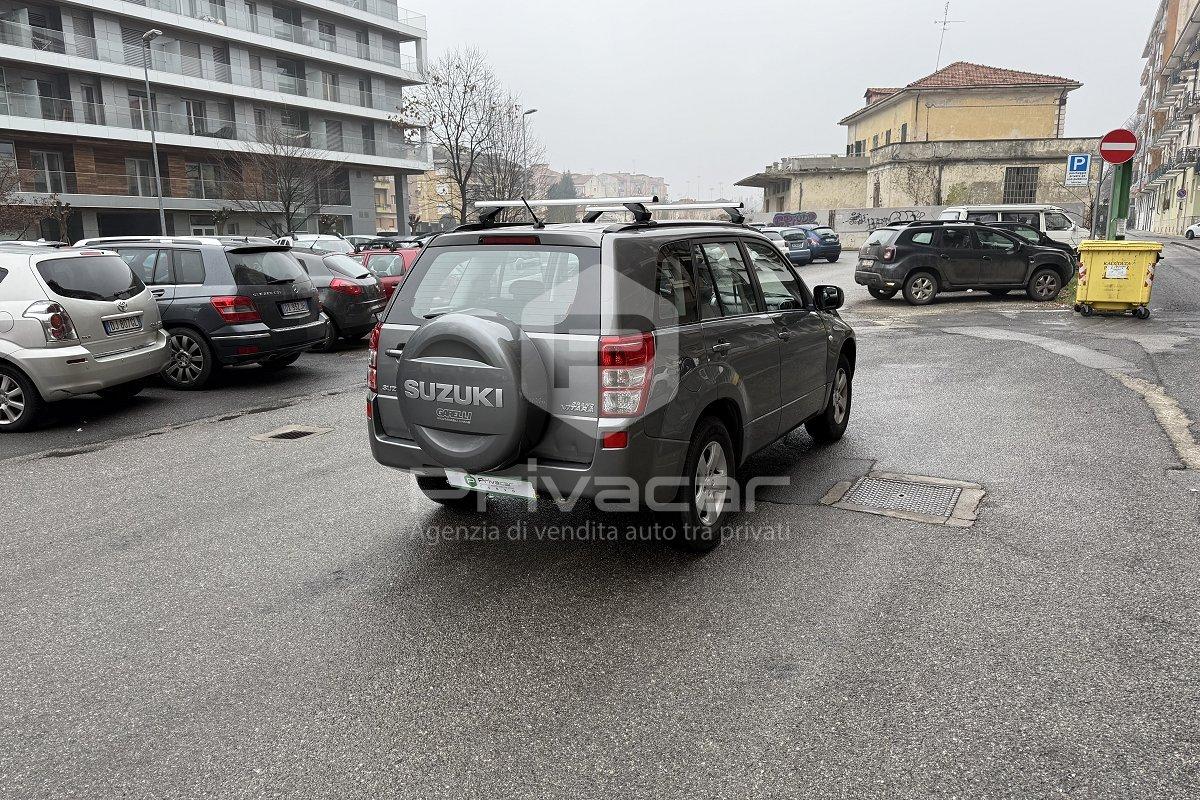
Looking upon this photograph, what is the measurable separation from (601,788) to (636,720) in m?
0.40

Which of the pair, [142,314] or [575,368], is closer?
[575,368]

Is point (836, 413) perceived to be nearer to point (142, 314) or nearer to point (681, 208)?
point (681, 208)

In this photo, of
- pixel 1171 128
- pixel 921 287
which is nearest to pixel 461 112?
pixel 921 287

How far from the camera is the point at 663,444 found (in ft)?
13.1

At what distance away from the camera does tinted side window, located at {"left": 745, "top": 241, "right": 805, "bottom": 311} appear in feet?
17.2

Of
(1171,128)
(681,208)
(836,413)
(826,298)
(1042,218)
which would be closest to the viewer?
(681,208)

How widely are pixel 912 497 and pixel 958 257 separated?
1389 cm

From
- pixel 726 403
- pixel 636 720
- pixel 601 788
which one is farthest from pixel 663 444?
pixel 601 788

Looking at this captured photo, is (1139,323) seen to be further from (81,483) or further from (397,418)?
(81,483)

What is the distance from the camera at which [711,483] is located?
4.49 metres

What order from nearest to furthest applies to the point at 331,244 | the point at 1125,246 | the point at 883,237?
the point at 1125,246 < the point at 883,237 < the point at 331,244

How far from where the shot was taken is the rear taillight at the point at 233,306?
9.41 metres

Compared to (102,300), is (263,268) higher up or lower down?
higher up

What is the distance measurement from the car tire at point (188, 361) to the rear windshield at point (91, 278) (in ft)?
3.49
